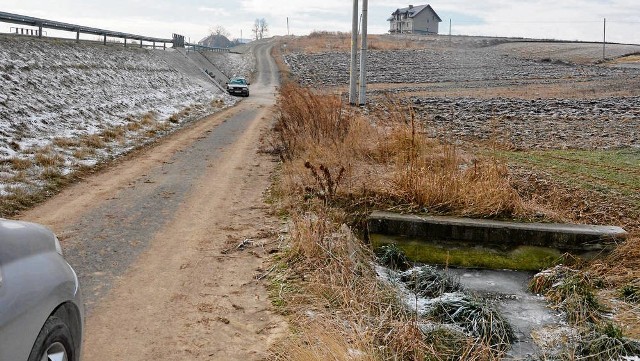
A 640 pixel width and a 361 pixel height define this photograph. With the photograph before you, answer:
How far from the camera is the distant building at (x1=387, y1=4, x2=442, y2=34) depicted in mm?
131375

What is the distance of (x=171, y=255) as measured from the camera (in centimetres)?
710

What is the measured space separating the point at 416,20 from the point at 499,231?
13076 cm

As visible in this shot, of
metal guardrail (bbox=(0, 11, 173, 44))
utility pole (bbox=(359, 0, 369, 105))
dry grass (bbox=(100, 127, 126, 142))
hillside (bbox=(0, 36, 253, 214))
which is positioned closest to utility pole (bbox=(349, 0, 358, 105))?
utility pole (bbox=(359, 0, 369, 105))

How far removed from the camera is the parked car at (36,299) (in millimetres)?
2590

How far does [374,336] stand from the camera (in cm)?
458


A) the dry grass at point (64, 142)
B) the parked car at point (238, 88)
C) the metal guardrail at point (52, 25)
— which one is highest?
the metal guardrail at point (52, 25)

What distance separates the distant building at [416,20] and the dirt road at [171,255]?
409 feet

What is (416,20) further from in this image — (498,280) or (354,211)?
(498,280)

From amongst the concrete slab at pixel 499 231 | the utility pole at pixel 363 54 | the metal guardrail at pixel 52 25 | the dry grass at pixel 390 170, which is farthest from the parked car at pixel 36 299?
the metal guardrail at pixel 52 25

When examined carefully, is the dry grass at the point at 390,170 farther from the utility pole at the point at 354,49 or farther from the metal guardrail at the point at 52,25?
the metal guardrail at the point at 52,25

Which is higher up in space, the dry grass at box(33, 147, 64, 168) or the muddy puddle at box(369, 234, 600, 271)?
the dry grass at box(33, 147, 64, 168)

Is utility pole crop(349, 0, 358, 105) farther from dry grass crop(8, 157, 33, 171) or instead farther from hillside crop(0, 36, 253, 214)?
dry grass crop(8, 157, 33, 171)

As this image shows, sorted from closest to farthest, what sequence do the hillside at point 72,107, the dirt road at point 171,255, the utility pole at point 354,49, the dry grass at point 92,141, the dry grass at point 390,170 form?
the dirt road at point 171,255
the dry grass at point 390,170
the hillside at point 72,107
the dry grass at point 92,141
the utility pole at point 354,49

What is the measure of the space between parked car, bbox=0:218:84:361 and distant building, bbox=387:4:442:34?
13332cm
